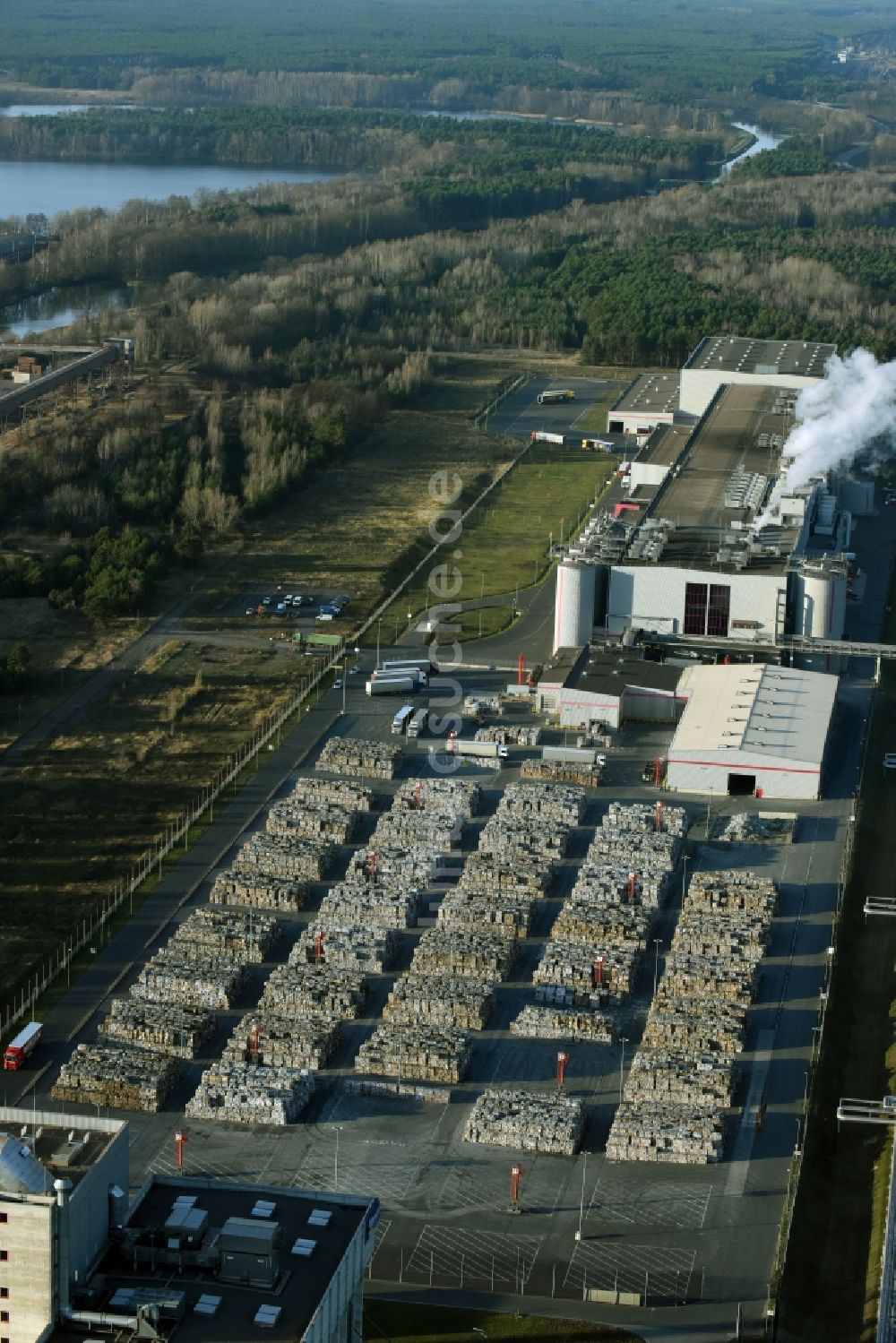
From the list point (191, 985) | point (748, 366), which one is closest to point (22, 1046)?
point (191, 985)

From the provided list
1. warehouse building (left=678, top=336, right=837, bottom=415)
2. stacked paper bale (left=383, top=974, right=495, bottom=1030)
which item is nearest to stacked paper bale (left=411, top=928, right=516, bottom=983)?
stacked paper bale (left=383, top=974, right=495, bottom=1030)

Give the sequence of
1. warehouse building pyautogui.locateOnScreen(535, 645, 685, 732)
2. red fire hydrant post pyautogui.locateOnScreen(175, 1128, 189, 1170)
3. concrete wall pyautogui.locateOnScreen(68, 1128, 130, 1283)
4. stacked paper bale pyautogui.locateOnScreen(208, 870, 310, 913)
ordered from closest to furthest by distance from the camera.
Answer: concrete wall pyautogui.locateOnScreen(68, 1128, 130, 1283) < red fire hydrant post pyautogui.locateOnScreen(175, 1128, 189, 1170) < stacked paper bale pyautogui.locateOnScreen(208, 870, 310, 913) < warehouse building pyautogui.locateOnScreen(535, 645, 685, 732)

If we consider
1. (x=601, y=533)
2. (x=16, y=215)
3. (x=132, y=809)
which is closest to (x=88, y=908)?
(x=132, y=809)

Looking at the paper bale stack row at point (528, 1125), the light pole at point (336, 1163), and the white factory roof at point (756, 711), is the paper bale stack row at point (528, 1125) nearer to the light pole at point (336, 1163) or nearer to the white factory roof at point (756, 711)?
the light pole at point (336, 1163)

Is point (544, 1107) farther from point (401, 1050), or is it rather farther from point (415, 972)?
point (415, 972)

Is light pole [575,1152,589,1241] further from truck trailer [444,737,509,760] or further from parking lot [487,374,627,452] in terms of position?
parking lot [487,374,627,452]

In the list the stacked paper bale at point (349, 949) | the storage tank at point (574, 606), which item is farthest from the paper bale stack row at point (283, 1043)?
the storage tank at point (574, 606)
